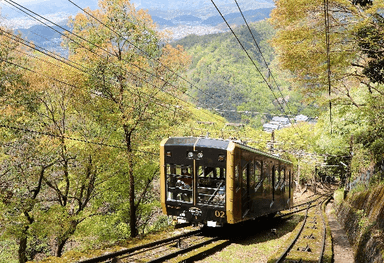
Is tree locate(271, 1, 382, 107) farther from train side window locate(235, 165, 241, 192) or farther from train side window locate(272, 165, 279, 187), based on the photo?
train side window locate(235, 165, 241, 192)

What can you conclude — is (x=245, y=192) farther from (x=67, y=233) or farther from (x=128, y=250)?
(x=67, y=233)

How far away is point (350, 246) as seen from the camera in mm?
12133

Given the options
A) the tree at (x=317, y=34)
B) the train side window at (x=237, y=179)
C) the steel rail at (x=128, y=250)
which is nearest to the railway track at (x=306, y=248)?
the train side window at (x=237, y=179)

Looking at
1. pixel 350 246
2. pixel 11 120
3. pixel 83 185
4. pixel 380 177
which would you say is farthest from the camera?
pixel 83 185

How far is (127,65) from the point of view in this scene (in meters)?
15.8

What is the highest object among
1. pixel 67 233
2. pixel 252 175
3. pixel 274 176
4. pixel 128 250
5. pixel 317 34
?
pixel 317 34

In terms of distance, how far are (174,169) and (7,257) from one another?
43.8 ft

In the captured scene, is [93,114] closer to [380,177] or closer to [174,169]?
[174,169]

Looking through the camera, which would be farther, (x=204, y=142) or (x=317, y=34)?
(x=317, y=34)

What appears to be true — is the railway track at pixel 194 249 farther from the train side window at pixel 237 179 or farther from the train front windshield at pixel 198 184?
the train side window at pixel 237 179

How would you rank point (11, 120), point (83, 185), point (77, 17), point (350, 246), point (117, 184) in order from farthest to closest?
point (117, 184)
point (83, 185)
point (77, 17)
point (11, 120)
point (350, 246)

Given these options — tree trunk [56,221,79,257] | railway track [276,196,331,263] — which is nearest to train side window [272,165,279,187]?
railway track [276,196,331,263]

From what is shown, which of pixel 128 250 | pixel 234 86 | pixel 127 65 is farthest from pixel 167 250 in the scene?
pixel 234 86

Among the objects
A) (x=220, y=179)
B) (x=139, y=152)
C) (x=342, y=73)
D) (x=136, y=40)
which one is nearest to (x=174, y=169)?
(x=220, y=179)
